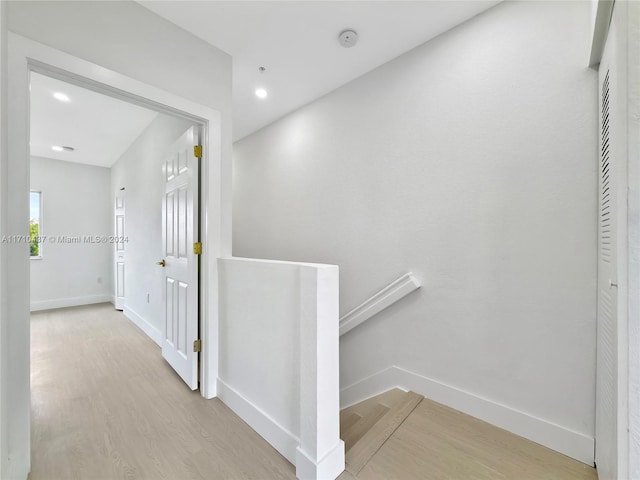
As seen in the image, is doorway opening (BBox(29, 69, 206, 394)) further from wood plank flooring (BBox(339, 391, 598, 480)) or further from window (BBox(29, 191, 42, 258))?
wood plank flooring (BBox(339, 391, 598, 480))

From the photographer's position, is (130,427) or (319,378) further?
(130,427)

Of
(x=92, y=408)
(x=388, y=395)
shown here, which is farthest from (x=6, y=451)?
(x=388, y=395)

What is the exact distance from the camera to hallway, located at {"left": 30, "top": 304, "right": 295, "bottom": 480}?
1334 millimetres

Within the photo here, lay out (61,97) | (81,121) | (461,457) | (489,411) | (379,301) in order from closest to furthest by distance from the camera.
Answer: (461,457) < (489,411) < (379,301) < (61,97) < (81,121)

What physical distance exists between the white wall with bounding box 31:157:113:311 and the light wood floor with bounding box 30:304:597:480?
3197 millimetres

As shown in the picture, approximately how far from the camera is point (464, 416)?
5.43 feet

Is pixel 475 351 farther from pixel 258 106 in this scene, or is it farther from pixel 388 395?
pixel 258 106

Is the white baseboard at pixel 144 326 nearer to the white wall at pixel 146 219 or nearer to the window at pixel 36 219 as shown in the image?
the white wall at pixel 146 219

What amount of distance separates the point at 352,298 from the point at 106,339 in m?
2.93

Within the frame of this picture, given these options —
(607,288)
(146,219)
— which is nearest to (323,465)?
(607,288)

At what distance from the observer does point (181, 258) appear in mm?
2203

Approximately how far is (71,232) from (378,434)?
19.1 ft

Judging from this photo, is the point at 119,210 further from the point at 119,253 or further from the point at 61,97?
the point at 61,97

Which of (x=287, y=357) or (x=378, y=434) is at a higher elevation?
(x=287, y=357)
